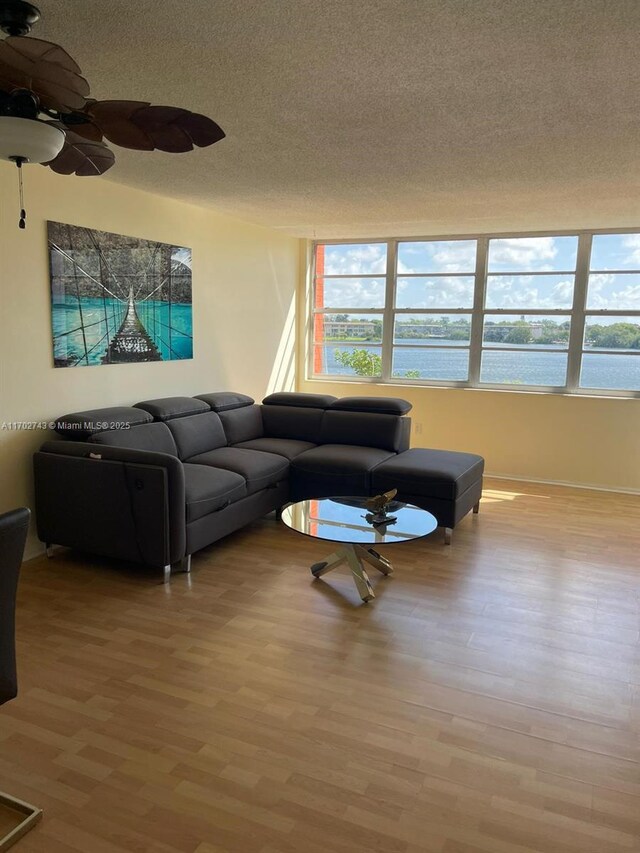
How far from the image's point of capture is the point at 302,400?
17.6ft

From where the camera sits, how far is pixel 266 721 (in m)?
2.22

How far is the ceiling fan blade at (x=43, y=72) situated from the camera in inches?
56.7

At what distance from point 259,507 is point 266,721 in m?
2.07

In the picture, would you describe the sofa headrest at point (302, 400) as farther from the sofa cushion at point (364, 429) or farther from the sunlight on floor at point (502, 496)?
the sunlight on floor at point (502, 496)

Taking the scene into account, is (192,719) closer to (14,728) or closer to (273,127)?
(14,728)

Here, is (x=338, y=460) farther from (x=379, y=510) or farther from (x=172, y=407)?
(x=172, y=407)

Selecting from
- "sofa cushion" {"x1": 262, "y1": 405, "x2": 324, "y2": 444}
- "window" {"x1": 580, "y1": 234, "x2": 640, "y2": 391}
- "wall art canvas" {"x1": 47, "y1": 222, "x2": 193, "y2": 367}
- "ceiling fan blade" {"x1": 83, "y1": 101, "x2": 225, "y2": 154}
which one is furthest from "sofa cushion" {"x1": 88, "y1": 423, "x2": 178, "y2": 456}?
"window" {"x1": 580, "y1": 234, "x2": 640, "y2": 391}

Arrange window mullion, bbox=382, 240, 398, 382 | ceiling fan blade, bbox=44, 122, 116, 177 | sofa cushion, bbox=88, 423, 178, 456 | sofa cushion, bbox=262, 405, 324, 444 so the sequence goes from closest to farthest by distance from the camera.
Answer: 1. ceiling fan blade, bbox=44, 122, 116, 177
2. sofa cushion, bbox=88, 423, 178, 456
3. sofa cushion, bbox=262, 405, 324, 444
4. window mullion, bbox=382, 240, 398, 382

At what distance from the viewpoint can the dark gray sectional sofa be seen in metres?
3.38

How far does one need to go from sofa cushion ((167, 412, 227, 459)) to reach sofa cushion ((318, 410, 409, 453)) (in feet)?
2.98

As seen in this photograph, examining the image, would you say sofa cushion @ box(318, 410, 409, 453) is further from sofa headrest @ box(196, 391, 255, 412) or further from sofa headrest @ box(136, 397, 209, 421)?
sofa headrest @ box(136, 397, 209, 421)

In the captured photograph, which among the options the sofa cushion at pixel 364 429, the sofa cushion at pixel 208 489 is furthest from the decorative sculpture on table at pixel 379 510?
the sofa cushion at pixel 364 429

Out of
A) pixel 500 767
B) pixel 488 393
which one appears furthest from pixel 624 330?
pixel 500 767

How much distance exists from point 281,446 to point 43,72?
350cm
